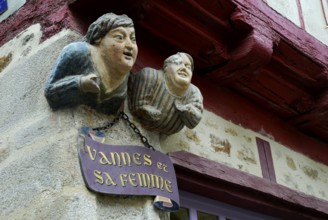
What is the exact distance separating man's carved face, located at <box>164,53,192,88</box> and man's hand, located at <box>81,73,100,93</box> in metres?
0.45

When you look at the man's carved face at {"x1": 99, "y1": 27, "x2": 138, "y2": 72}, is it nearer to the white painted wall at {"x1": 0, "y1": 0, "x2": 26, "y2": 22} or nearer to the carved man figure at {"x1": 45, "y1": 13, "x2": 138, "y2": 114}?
the carved man figure at {"x1": 45, "y1": 13, "x2": 138, "y2": 114}

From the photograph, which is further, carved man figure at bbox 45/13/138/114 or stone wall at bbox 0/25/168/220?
carved man figure at bbox 45/13/138/114

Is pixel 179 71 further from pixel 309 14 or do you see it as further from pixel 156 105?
pixel 309 14

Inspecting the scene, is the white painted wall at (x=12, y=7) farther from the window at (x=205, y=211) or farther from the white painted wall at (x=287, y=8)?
the white painted wall at (x=287, y=8)

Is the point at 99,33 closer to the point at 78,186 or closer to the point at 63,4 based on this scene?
the point at 63,4

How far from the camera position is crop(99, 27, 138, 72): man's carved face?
2328mm

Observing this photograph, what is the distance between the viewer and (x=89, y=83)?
7.36 feet

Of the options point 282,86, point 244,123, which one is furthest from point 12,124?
point 282,86

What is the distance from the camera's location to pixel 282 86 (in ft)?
11.2

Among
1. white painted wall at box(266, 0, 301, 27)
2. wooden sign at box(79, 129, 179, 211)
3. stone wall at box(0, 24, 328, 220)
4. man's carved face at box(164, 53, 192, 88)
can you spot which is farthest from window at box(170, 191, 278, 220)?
white painted wall at box(266, 0, 301, 27)

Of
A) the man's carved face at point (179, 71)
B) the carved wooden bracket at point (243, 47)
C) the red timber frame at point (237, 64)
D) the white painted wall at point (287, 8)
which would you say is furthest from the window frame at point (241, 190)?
the white painted wall at point (287, 8)

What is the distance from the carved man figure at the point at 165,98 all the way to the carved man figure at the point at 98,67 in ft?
0.51

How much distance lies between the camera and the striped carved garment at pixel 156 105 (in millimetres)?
2527

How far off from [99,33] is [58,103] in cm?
34
